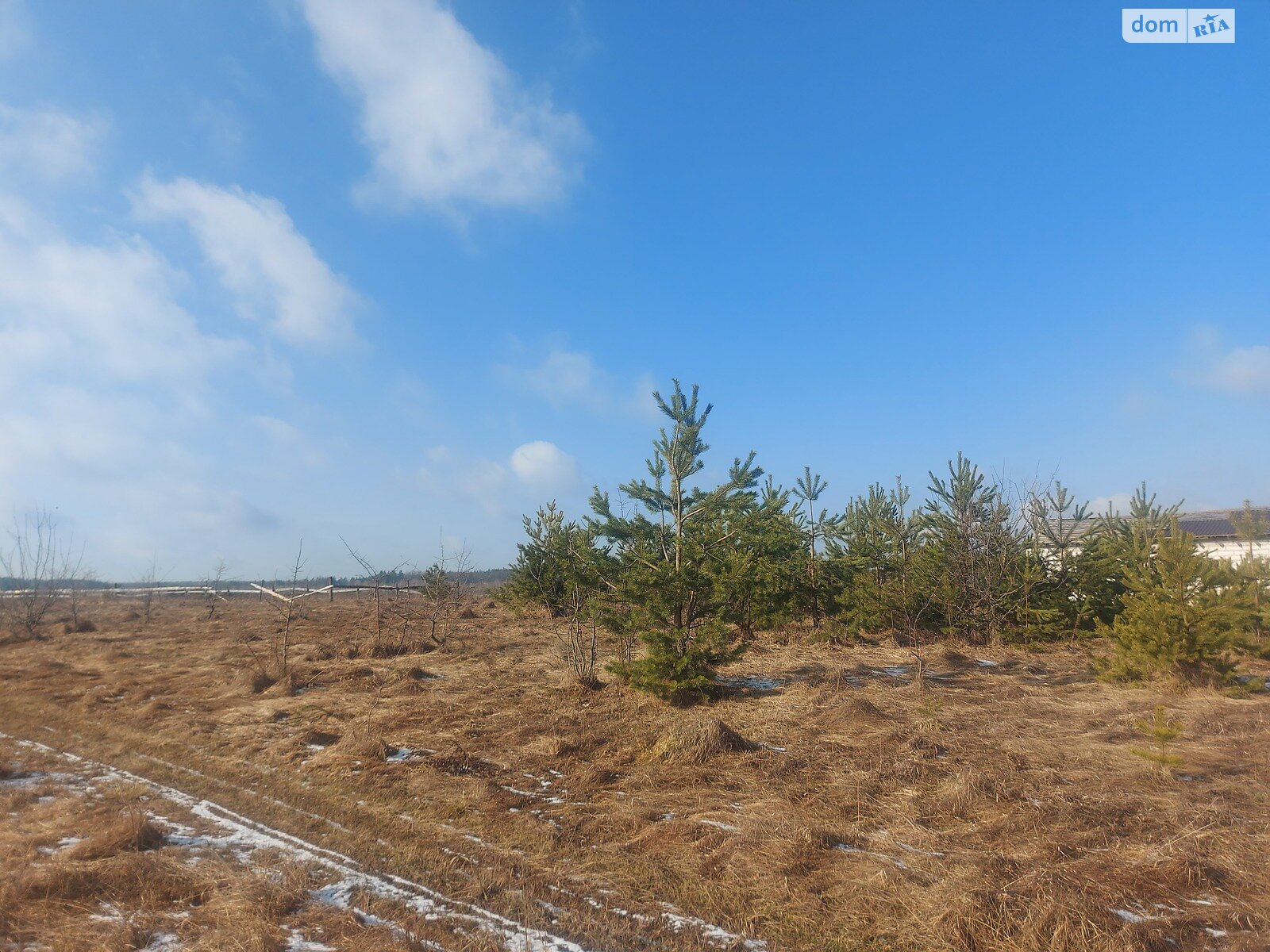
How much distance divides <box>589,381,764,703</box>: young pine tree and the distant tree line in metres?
0.03

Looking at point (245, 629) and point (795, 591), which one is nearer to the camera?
point (795, 591)

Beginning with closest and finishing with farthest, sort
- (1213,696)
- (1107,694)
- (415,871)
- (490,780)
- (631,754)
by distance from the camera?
(415,871)
(490,780)
(631,754)
(1213,696)
(1107,694)

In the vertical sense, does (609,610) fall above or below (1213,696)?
above

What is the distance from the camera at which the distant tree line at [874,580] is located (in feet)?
32.3

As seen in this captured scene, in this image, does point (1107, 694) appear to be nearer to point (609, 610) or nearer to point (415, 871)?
point (609, 610)

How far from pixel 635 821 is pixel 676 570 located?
4894 millimetres

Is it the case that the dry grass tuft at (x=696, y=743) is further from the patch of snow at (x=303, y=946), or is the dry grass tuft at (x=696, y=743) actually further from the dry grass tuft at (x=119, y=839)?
the dry grass tuft at (x=119, y=839)

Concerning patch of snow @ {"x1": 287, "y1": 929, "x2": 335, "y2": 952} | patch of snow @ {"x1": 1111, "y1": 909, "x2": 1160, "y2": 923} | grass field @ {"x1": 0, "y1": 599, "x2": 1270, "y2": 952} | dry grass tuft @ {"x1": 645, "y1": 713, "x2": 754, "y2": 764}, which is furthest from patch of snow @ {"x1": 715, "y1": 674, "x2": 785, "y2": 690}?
patch of snow @ {"x1": 287, "y1": 929, "x2": 335, "y2": 952}

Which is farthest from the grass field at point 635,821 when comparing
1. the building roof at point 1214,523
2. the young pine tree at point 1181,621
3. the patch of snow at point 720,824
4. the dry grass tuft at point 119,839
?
the building roof at point 1214,523

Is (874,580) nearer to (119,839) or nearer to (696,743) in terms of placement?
(696,743)

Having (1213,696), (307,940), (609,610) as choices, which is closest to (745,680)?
(609,610)

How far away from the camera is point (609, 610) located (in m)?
10.6

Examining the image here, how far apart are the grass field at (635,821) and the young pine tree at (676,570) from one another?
72 cm

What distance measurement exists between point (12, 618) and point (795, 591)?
25.5 meters
